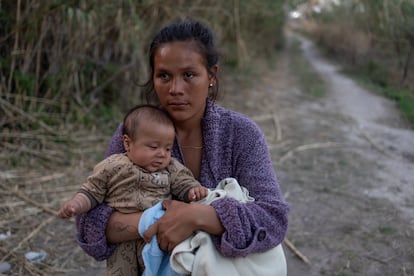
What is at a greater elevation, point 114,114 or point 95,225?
point 95,225

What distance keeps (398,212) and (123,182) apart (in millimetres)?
2769

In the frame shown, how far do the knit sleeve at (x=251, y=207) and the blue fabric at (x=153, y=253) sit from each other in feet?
0.57

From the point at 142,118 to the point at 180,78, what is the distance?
19 cm

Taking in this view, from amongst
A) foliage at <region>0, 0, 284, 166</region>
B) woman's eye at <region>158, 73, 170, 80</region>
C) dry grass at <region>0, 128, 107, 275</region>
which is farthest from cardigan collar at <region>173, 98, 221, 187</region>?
foliage at <region>0, 0, 284, 166</region>

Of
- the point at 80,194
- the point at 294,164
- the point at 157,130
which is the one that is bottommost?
the point at 294,164

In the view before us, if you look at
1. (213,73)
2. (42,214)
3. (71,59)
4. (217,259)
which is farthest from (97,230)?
(71,59)

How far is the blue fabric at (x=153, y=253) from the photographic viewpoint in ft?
4.77

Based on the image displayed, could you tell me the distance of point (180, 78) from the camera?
5.29 feet

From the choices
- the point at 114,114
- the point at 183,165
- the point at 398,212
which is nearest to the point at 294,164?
the point at 398,212

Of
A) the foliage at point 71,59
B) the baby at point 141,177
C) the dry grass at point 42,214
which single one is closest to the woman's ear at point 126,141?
the baby at point 141,177

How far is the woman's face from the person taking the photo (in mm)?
1601

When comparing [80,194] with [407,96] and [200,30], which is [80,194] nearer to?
[200,30]

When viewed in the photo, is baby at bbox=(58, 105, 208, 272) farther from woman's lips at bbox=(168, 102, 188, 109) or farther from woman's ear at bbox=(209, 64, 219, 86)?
woman's ear at bbox=(209, 64, 219, 86)

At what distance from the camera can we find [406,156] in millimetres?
5316
